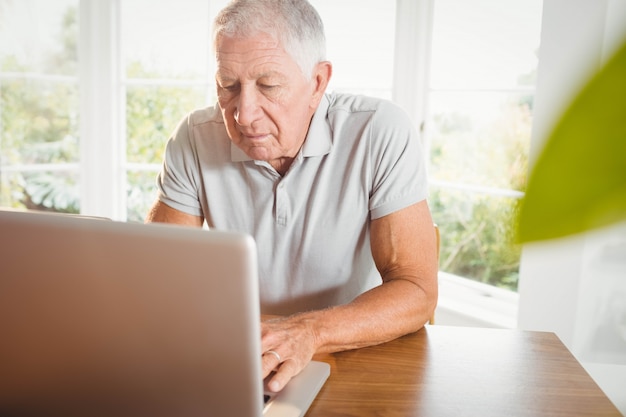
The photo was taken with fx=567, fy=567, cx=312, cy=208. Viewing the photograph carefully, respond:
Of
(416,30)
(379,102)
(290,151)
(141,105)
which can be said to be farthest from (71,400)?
(141,105)

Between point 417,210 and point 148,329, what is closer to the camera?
point 148,329

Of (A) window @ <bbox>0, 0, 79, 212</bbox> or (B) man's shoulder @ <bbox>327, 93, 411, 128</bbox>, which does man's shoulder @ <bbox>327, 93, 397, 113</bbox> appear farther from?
(A) window @ <bbox>0, 0, 79, 212</bbox>

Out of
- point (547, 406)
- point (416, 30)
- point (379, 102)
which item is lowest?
point (547, 406)

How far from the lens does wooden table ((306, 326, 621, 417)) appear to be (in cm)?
81

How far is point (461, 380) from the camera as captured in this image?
909mm

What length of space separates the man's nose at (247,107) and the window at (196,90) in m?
1.41

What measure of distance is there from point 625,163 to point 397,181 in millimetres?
875

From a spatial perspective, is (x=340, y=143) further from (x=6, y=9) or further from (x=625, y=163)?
(x=6, y=9)

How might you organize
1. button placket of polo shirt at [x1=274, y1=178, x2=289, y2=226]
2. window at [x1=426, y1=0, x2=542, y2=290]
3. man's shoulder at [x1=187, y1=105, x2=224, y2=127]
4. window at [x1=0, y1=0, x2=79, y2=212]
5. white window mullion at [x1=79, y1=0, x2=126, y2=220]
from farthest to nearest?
white window mullion at [x1=79, y1=0, x2=126, y2=220], window at [x1=0, y1=0, x2=79, y2=212], window at [x1=426, y1=0, x2=542, y2=290], man's shoulder at [x1=187, y1=105, x2=224, y2=127], button placket of polo shirt at [x1=274, y1=178, x2=289, y2=226]

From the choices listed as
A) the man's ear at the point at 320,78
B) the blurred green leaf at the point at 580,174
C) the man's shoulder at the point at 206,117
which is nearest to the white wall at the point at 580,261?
the man's ear at the point at 320,78

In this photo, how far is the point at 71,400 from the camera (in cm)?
67

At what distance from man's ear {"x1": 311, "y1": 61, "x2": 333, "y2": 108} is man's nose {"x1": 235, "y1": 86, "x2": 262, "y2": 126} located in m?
0.17

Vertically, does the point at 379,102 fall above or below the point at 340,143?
above

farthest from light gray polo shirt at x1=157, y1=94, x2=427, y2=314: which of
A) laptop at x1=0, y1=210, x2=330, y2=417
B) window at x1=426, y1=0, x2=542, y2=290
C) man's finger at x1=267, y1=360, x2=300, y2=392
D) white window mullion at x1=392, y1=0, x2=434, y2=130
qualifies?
white window mullion at x1=392, y1=0, x2=434, y2=130
